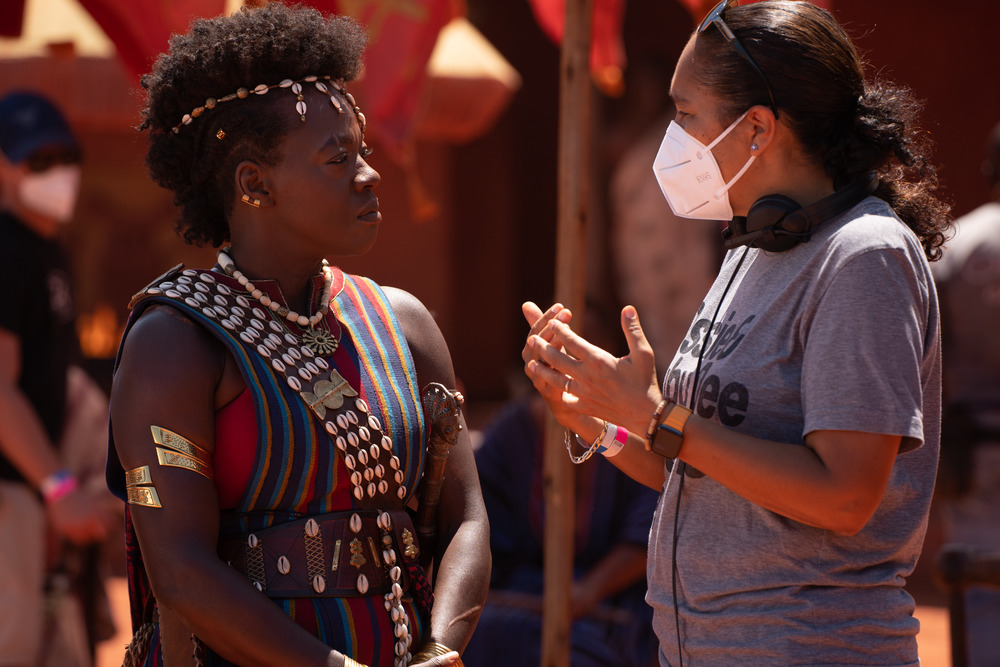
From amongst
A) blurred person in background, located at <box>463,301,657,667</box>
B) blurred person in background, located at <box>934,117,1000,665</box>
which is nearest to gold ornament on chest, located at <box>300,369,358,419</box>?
blurred person in background, located at <box>463,301,657,667</box>

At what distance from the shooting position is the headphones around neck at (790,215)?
195cm

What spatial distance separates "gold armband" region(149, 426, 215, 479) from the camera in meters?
1.96

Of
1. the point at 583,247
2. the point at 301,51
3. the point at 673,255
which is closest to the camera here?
the point at 301,51

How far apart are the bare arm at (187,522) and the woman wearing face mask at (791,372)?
0.64 meters

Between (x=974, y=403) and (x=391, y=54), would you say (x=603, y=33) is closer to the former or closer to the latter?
(x=391, y=54)

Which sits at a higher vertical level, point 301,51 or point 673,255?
point 301,51

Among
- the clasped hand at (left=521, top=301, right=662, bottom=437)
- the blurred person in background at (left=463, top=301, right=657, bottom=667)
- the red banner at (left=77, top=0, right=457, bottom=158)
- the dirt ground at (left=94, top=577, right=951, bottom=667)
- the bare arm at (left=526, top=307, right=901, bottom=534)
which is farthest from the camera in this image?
the dirt ground at (left=94, top=577, right=951, bottom=667)

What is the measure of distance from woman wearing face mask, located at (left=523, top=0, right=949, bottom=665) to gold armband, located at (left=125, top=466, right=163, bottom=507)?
735 mm

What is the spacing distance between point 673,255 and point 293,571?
7001 mm

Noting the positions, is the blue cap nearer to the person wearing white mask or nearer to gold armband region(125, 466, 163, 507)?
the person wearing white mask

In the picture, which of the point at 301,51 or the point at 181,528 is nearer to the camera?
the point at 181,528

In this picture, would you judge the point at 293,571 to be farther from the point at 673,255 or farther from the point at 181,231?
the point at 673,255

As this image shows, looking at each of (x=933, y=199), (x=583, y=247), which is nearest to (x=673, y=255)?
(x=583, y=247)

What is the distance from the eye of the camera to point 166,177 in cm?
233
